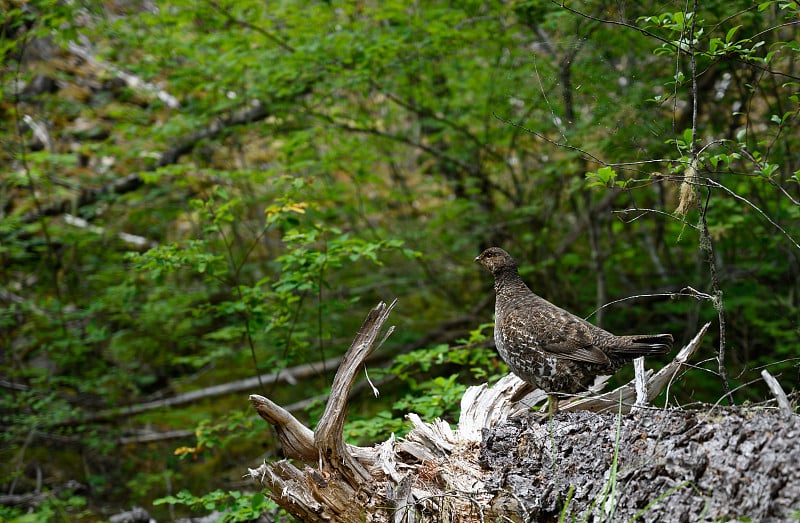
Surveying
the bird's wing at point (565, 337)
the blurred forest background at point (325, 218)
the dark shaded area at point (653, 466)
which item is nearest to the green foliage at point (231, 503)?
the blurred forest background at point (325, 218)

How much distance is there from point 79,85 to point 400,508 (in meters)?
10.4

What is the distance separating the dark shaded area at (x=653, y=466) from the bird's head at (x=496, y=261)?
129 cm

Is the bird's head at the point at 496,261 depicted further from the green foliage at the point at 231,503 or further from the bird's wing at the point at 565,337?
the green foliage at the point at 231,503

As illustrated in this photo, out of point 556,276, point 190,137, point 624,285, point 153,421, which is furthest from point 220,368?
point 624,285

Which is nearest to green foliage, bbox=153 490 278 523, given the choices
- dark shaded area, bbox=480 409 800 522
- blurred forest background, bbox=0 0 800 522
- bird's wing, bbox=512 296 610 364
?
blurred forest background, bbox=0 0 800 522

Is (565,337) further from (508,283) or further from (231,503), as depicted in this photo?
(231,503)

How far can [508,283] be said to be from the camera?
12.6 feet

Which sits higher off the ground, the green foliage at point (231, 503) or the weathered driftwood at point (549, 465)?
the weathered driftwood at point (549, 465)

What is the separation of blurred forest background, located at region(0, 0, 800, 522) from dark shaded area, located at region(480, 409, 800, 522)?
2714 mm

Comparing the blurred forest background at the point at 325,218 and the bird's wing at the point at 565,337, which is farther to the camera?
the blurred forest background at the point at 325,218

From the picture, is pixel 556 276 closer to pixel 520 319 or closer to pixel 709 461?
pixel 520 319

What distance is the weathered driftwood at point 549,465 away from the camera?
191 centimetres

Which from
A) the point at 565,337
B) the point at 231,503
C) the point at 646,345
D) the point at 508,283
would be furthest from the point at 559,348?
the point at 231,503

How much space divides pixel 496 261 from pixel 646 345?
3.90 ft
